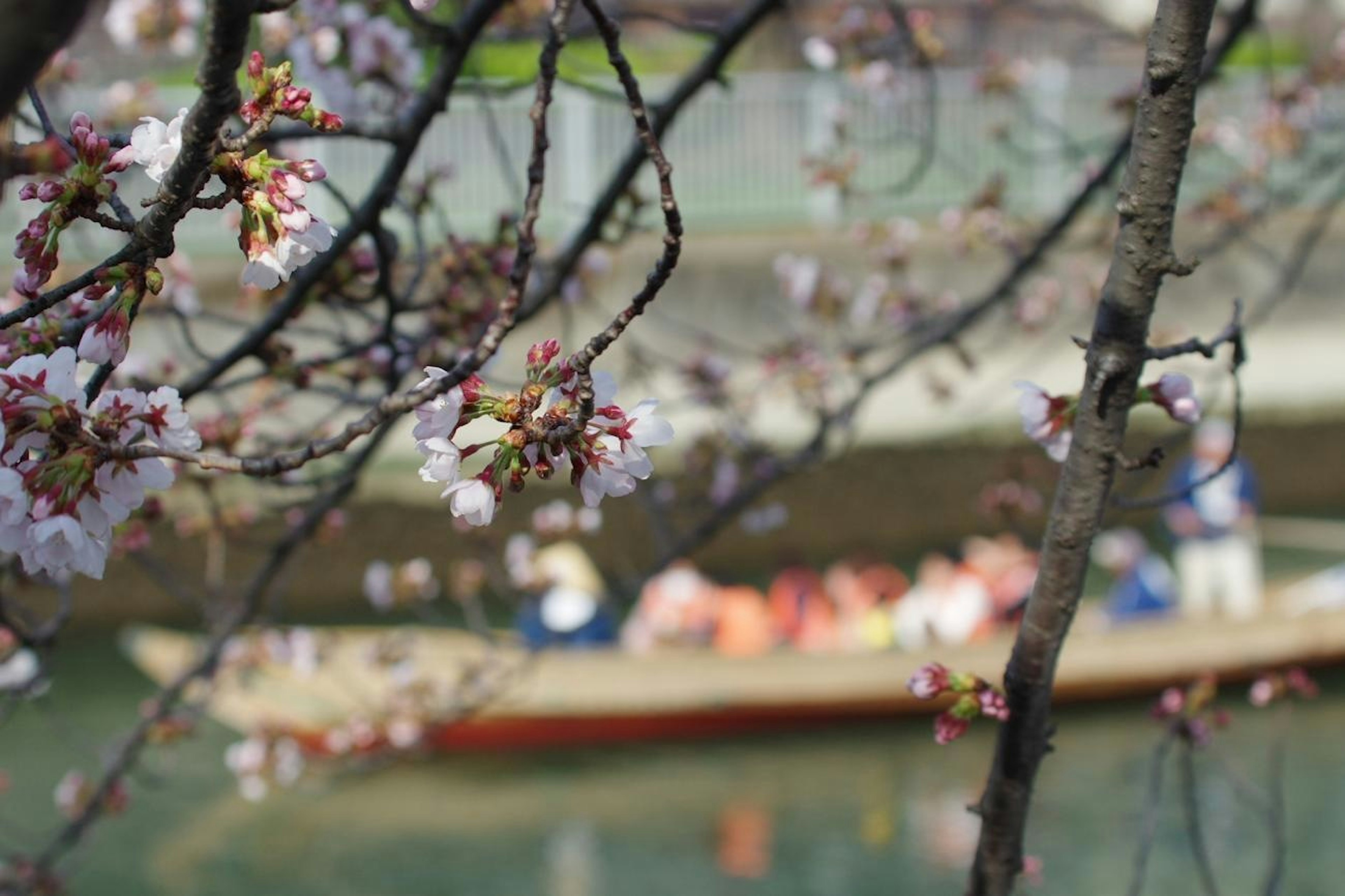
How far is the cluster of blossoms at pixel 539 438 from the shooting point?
82 cm

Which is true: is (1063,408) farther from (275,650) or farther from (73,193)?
(275,650)

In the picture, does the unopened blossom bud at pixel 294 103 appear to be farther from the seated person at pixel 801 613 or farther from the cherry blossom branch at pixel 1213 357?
the seated person at pixel 801 613

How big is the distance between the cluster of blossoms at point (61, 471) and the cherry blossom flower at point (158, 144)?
105 mm

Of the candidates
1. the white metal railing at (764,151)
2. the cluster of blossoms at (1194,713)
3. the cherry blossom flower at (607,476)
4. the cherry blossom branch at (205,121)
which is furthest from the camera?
the white metal railing at (764,151)

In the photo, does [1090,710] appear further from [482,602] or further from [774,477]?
[774,477]

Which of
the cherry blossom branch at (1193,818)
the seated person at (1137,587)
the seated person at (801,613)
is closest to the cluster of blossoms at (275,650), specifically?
the cherry blossom branch at (1193,818)

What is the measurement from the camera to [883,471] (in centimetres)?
802

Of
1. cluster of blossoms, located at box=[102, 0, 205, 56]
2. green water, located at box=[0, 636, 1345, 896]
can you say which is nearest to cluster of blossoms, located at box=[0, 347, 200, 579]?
cluster of blossoms, located at box=[102, 0, 205, 56]

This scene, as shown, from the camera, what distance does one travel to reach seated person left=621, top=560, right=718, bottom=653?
21.2ft

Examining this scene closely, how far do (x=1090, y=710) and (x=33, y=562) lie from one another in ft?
19.8

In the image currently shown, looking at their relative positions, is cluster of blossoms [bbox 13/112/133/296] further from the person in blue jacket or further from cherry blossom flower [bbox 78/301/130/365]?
the person in blue jacket

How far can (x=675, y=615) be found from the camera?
649cm

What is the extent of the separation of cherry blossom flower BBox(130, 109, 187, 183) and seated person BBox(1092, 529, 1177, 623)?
6178 mm

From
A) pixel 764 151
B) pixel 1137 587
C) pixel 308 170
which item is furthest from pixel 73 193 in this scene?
pixel 764 151
